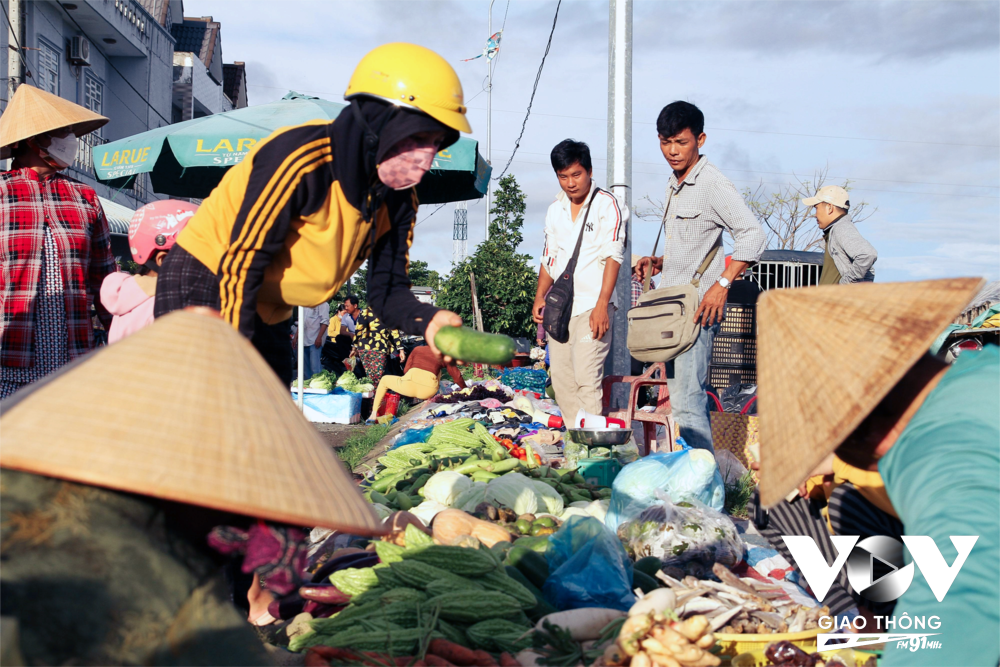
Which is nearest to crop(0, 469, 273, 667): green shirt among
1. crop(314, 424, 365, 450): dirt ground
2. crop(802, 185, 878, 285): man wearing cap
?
crop(802, 185, 878, 285): man wearing cap

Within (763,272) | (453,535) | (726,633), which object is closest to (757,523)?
(726,633)

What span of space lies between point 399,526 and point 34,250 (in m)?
2.33

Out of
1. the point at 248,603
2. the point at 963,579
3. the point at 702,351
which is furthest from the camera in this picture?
the point at 702,351

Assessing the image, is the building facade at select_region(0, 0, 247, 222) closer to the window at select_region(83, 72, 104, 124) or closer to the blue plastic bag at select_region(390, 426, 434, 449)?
the window at select_region(83, 72, 104, 124)

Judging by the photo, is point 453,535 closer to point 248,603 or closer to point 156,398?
point 248,603

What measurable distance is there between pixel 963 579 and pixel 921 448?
0.90 feet

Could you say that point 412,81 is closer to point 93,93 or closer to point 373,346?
point 373,346

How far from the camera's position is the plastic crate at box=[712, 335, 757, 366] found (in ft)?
22.8

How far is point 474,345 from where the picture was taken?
7.77 ft

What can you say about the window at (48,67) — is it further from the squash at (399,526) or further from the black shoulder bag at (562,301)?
the squash at (399,526)

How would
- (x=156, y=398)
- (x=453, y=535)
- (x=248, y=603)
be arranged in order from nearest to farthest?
1. (x=156, y=398)
2. (x=248, y=603)
3. (x=453, y=535)

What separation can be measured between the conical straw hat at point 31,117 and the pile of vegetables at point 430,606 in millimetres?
2661

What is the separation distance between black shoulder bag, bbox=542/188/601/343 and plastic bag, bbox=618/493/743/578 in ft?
6.88

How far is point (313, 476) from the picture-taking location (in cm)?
108
